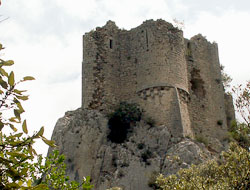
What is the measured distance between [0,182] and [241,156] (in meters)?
9.14

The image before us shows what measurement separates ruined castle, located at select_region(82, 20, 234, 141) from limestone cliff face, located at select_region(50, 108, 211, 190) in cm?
70

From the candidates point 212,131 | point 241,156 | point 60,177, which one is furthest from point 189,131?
point 60,177

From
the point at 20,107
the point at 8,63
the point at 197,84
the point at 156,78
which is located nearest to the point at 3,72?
the point at 8,63

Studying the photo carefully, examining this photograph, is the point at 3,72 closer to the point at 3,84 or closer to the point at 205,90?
the point at 3,84

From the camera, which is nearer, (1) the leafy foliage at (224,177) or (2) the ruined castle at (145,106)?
(1) the leafy foliage at (224,177)

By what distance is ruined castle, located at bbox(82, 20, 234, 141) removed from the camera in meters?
22.0

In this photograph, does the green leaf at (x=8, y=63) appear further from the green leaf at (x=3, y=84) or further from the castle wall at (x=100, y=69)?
the castle wall at (x=100, y=69)

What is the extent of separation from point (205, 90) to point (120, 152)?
639 centimetres

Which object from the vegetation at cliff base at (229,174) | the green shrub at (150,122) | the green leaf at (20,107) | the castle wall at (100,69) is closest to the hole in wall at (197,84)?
the green shrub at (150,122)

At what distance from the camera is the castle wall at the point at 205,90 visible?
23.4 metres

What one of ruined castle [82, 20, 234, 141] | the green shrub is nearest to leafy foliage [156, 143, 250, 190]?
ruined castle [82, 20, 234, 141]

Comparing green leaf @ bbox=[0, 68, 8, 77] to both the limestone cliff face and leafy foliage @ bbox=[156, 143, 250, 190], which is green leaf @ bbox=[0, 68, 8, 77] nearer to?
leafy foliage @ bbox=[156, 143, 250, 190]

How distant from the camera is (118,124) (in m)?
22.2

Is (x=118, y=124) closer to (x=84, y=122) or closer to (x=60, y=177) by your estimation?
(x=84, y=122)
